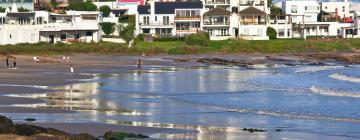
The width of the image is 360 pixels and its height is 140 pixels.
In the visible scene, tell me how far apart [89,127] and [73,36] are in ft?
182

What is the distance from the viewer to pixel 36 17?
7850cm

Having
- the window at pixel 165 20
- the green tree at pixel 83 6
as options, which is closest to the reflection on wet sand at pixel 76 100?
the window at pixel 165 20

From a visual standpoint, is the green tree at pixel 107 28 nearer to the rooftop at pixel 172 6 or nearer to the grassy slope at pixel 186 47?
the rooftop at pixel 172 6

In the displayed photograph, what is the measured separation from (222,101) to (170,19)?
2089 inches

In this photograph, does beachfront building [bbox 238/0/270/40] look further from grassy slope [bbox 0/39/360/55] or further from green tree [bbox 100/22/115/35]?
green tree [bbox 100/22/115/35]

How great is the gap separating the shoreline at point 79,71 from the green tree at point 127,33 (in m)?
9.20

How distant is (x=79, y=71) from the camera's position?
175 feet

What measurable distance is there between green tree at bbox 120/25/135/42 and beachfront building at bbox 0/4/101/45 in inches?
90.0

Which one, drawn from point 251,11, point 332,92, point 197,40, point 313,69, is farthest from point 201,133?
point 251,11

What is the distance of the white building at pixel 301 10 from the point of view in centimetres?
9844

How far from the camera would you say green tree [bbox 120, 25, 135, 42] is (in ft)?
262

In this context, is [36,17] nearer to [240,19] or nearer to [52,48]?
[52,48]

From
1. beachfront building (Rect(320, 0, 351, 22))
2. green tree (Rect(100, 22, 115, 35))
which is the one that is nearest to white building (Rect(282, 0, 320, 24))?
beachfront building (Rect(320, 0, 351, 22))

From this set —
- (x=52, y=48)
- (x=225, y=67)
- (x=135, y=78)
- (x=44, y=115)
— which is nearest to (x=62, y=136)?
(x=44, y=115)
